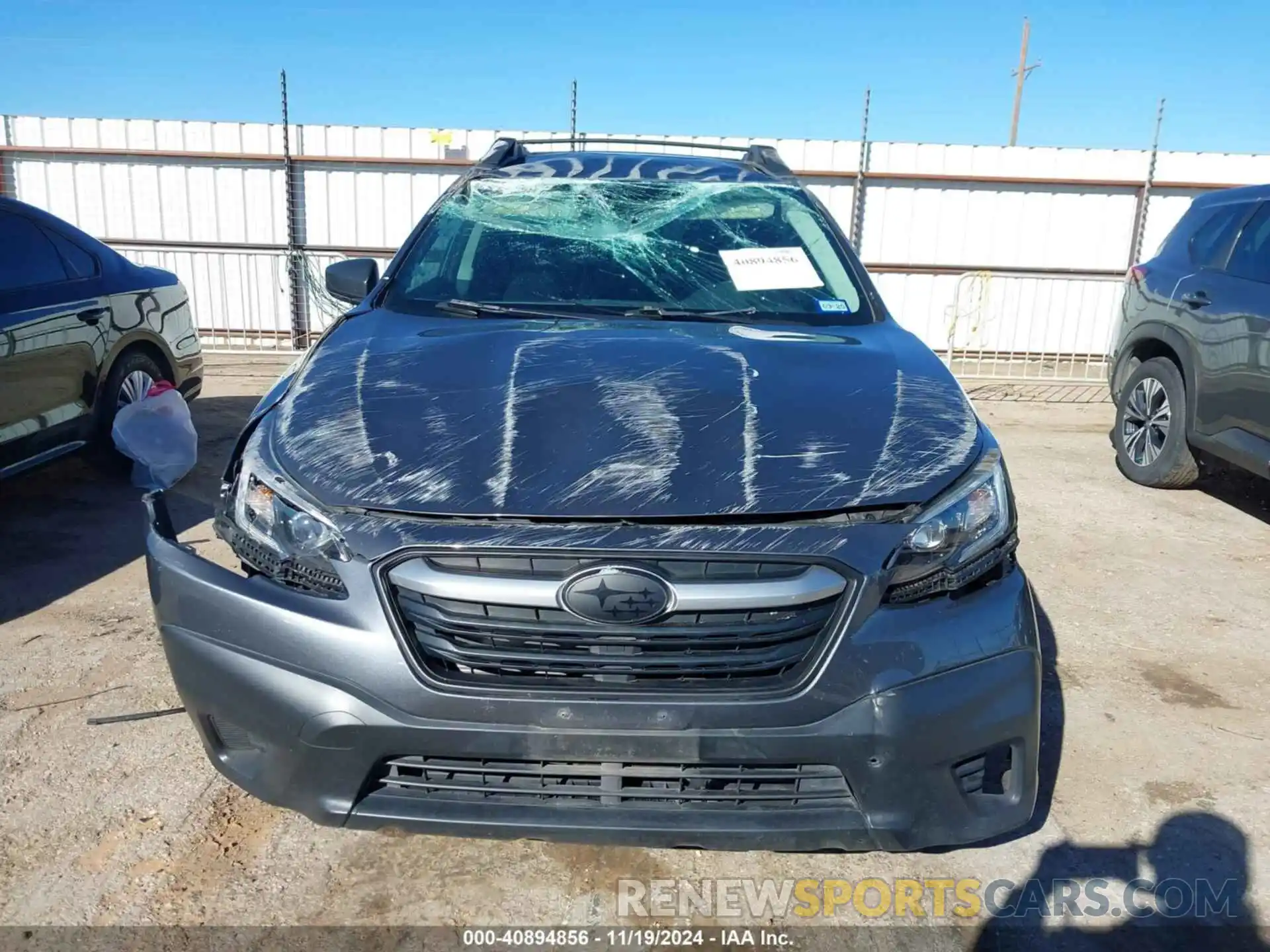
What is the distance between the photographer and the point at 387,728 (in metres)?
1.86

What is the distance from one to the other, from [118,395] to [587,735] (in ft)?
14.6

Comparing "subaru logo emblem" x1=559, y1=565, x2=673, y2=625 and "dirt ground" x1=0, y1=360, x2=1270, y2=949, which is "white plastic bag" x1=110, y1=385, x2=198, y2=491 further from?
"subaru logo emblem" x1=559, y1=565, x2=673, y2=625

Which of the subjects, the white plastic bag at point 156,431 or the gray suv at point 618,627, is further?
the white plastic bag at point 156,431

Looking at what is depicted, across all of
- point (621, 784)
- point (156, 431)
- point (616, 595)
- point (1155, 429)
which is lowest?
point (1155, 429)

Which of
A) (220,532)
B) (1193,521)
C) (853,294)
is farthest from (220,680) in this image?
(1193,521)

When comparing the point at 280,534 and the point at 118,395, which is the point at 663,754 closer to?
the point at 280,534

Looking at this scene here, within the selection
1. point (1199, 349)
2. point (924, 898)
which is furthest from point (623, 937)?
point (1199, 349)

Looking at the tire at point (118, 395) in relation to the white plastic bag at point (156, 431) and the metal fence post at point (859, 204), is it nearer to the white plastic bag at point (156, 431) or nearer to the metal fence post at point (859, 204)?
Result: the white plastic bag at point (156, 431)

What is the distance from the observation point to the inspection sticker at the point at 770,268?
3.14m

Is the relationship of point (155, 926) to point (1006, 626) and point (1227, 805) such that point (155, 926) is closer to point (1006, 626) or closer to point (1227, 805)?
point (1006, 626)

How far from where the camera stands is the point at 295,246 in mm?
10836

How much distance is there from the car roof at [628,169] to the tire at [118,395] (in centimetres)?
273

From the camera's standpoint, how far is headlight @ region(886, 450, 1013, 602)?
196 centimetres

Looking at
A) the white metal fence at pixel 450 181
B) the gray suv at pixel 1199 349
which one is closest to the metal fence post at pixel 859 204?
the white metal fence at pixel 450 181
